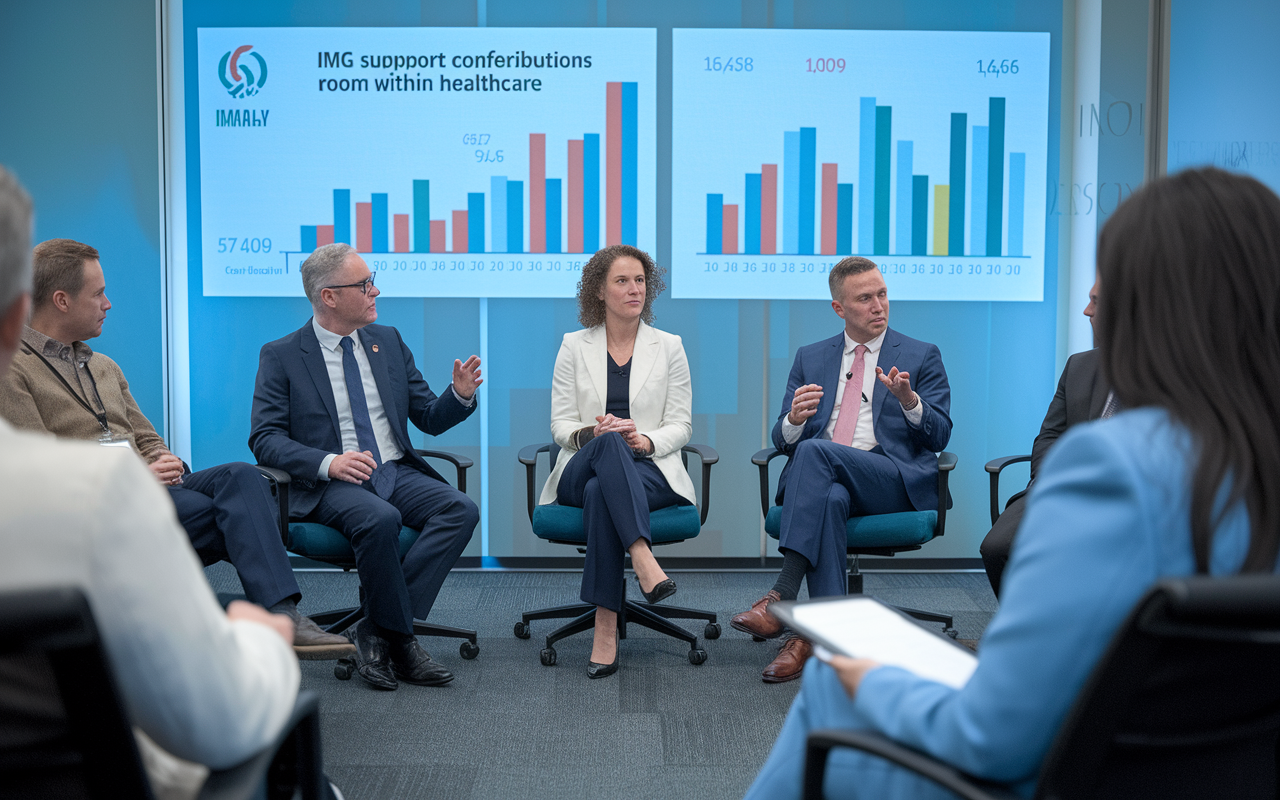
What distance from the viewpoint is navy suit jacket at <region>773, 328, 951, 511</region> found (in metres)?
3.28

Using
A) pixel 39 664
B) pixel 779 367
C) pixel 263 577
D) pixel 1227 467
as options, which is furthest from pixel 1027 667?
pixel 779 367

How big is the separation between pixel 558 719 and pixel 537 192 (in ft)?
8.28

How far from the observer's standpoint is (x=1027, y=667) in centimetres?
92

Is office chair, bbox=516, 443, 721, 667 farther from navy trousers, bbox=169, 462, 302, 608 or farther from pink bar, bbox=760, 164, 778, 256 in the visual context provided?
pink bar, bbox=760, 164, 778, 256

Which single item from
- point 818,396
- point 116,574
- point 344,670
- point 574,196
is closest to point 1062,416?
point 818,396

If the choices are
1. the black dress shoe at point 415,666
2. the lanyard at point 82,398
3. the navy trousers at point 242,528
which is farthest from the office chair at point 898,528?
the lanyard at point 82,398

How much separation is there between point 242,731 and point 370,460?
2206 mm

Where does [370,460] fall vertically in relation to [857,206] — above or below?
below

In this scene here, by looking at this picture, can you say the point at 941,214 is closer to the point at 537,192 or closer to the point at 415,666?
the point at 537,192

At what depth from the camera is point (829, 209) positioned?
437 centimetres

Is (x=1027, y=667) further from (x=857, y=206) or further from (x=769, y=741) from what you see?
(x=857, y=206)

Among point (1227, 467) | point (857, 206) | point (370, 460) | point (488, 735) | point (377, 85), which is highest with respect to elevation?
point (377, 85)

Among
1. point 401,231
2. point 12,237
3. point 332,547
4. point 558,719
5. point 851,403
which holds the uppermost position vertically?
point 401,231

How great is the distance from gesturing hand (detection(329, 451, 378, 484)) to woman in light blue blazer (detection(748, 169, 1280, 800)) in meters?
2.33
